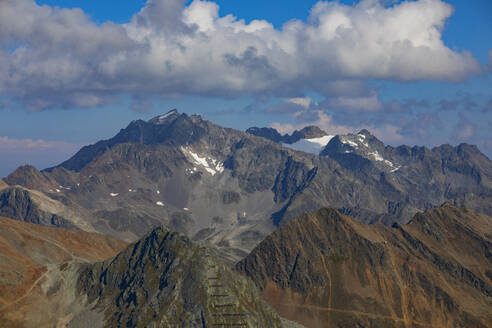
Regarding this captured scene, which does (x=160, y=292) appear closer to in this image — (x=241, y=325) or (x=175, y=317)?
(x=175, y=317)

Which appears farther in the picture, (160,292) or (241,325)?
(160,292)

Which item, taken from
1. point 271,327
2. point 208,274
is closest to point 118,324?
point 208,274

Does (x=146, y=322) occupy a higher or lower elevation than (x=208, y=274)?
lower

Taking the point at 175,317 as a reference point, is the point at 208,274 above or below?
above

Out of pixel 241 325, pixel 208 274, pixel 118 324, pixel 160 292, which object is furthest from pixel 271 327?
pixel 118 324

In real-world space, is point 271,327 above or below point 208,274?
below

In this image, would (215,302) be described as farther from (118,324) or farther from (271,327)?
(118,324)

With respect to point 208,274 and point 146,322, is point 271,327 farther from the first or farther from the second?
point 146,322
